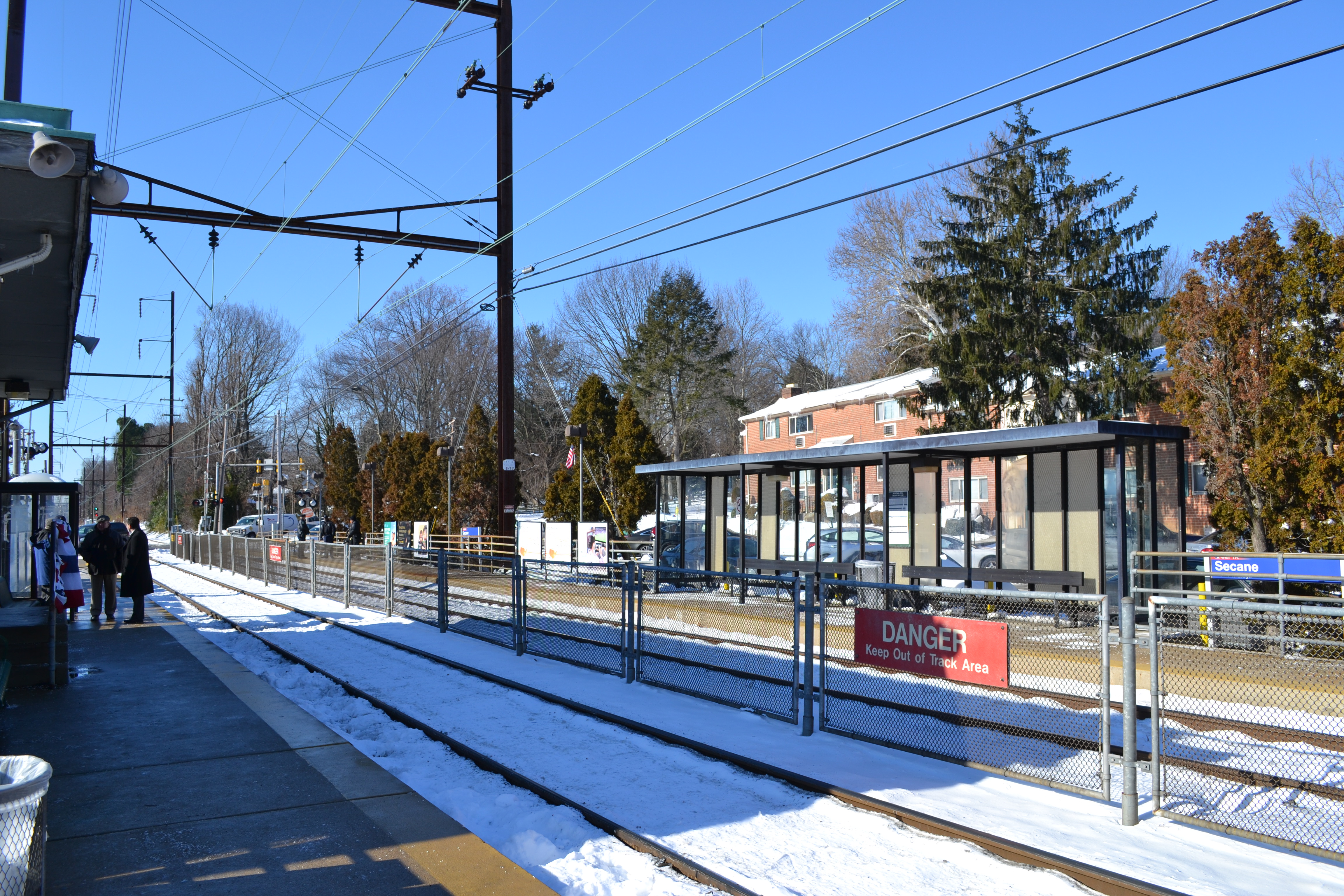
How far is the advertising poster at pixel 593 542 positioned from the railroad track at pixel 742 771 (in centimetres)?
1510

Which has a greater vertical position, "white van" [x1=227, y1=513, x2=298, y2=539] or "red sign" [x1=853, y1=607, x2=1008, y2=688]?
"red sign" [x1=853, y1=607, x2=1008, y2=688]

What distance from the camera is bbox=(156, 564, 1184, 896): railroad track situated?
16.5ft

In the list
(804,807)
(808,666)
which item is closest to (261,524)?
(808,666)

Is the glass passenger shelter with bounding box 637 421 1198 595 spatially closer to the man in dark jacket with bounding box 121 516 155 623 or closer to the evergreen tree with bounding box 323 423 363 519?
the man in dark jacket with bounding box 121 516 155 623

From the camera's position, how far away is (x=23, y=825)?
4.14m

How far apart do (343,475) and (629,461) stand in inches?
994

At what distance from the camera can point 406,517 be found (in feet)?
146

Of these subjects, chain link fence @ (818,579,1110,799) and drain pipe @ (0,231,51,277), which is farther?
chain link fence @ (818,579,1110,799)

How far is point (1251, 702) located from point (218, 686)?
1069 cm

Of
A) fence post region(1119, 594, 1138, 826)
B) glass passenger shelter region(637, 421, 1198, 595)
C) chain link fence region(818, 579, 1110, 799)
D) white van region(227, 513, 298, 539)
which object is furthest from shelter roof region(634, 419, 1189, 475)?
white van region(227, 513, 298, 539)

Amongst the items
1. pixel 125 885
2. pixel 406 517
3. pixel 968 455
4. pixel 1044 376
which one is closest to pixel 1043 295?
pixel 1044 376

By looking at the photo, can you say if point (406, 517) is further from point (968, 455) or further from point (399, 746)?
point (399, 746)

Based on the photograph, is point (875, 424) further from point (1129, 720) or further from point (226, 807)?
point (226, 807)

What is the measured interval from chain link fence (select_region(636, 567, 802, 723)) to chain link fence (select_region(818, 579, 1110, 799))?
51 centimetres
